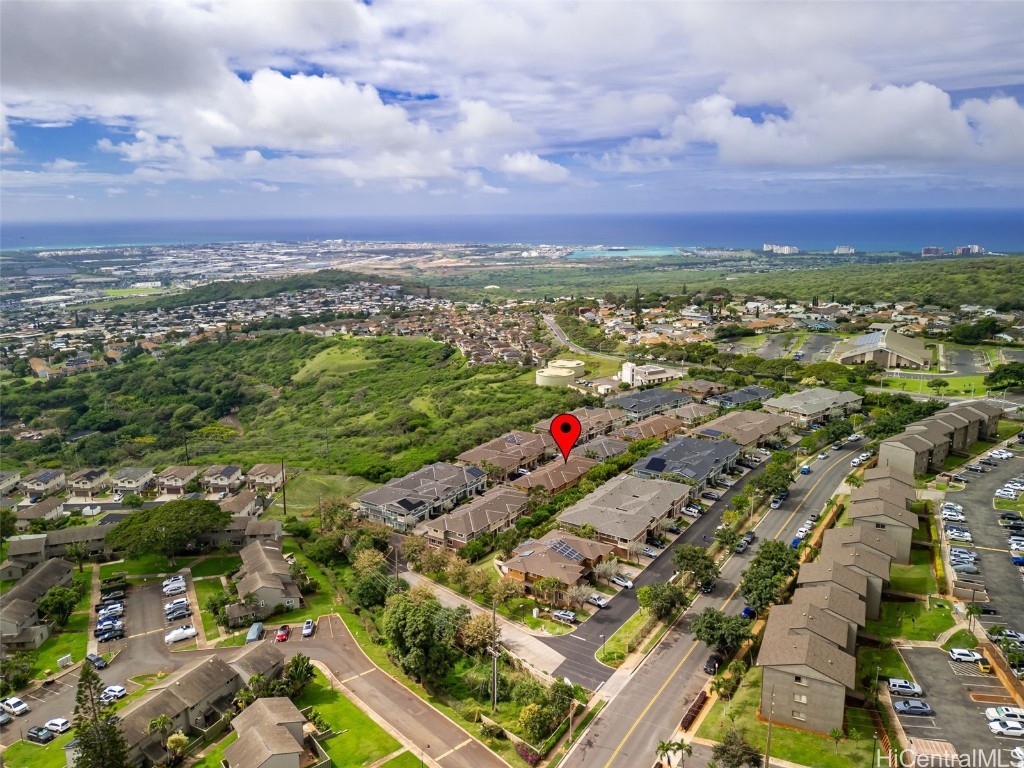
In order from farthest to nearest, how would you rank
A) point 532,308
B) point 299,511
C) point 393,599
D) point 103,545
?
point 532,308, point 299,511, point 103,545, point 393,599

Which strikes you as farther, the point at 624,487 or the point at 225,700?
the point at 624,487

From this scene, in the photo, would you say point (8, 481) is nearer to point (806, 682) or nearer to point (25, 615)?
point (25, 615)

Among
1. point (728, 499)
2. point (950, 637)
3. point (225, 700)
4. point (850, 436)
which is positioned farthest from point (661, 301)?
point (225, 700)

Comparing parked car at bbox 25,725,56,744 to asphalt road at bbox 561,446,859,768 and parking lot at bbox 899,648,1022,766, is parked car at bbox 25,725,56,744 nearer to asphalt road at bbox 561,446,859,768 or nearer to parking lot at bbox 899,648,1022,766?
asphalt road at bbox 561,446,859,768

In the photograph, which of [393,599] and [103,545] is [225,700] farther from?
[103,545]

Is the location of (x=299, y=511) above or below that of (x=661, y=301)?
below

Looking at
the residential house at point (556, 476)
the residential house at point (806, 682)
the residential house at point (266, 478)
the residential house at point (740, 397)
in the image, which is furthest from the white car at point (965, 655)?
the residential house at point (266, 478)
